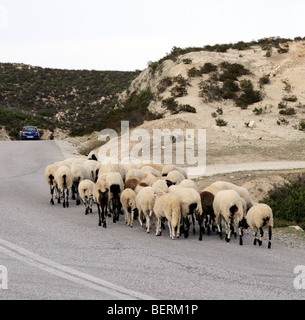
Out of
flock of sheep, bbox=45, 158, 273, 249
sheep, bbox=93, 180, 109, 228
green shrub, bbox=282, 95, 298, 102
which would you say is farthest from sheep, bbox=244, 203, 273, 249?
green shrub, bbox=282, 95, 298, 102

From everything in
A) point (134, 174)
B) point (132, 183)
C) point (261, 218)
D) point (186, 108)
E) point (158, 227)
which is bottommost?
point (158, 227)

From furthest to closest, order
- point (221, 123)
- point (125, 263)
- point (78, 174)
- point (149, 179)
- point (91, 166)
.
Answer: point (221, 123) → point (91, 166) → point (78, 174) → point (149, 179) → point (125, 263)

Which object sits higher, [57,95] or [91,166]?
[57,95]

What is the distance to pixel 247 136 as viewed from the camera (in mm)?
31078

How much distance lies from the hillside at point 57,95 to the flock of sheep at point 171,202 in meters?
48.0

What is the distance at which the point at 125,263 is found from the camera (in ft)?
27.0

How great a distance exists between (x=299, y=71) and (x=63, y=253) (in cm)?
3951

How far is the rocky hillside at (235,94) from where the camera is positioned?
31156 millimetres

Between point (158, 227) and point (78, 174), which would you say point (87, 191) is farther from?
point (158, 227)

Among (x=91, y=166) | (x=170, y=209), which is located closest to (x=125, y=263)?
(x=170, y=209)

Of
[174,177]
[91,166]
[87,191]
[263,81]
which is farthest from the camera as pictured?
[263,81]

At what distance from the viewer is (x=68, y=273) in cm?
753

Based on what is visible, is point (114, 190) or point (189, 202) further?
point (114, 190)

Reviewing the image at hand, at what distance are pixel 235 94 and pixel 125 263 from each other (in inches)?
1289
